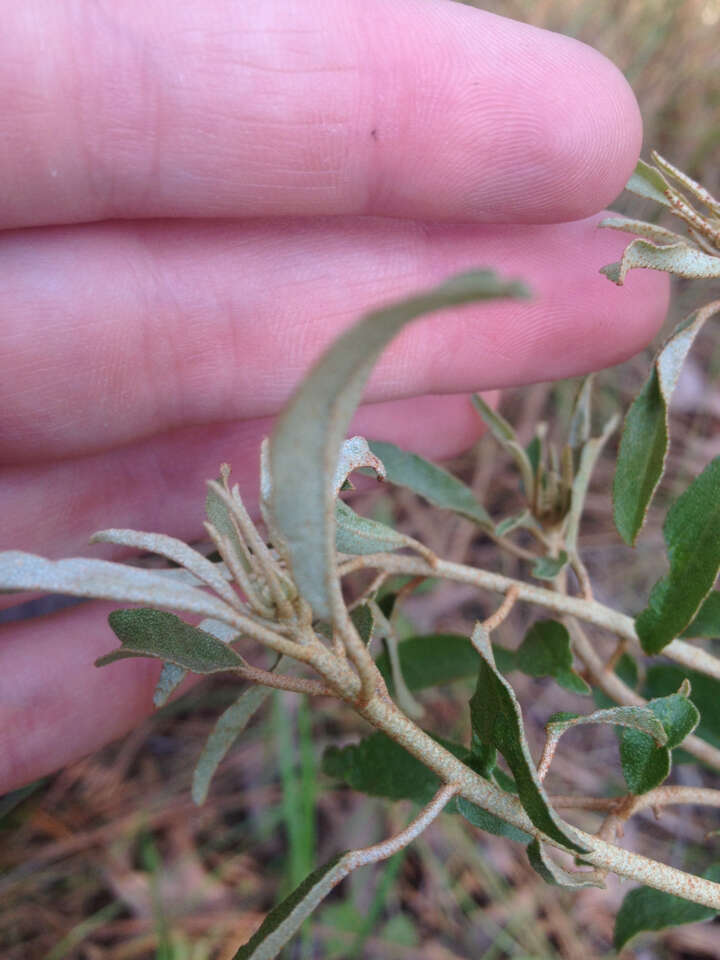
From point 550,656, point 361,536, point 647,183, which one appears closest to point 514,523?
point 550,656

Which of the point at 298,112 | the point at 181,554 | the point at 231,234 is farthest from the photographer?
the point at 231,234

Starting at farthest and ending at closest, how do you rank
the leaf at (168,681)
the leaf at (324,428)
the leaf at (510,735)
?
the leaf at (168,681) → the leaf at (510,735) → the leaf at (324,428)

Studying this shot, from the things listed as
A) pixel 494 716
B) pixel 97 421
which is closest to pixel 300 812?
pixel 97 421

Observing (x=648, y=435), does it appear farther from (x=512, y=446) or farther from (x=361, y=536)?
(x=361, y=536)

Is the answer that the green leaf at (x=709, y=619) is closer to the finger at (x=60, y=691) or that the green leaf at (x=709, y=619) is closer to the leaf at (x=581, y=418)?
the leaf at (x=581, y=418)

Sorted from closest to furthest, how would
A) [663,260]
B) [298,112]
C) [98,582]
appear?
[98,582] → [663,260] → [298,112]

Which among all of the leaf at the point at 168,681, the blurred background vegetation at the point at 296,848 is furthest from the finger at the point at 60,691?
the leaf at the point at 168,681
